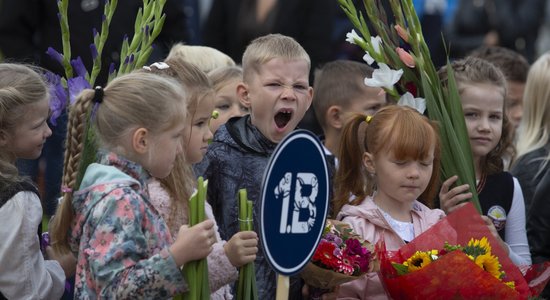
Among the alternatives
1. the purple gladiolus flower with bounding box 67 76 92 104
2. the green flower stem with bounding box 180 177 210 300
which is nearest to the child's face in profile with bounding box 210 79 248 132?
the purple gladiolus flower with bounding box 67 76 92 104

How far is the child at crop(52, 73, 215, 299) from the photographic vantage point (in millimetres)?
4348

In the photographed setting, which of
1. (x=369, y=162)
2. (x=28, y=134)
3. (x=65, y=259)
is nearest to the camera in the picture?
(x=65, y=259)

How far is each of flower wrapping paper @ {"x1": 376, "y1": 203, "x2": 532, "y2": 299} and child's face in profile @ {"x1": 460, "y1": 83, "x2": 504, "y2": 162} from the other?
3.91 ft

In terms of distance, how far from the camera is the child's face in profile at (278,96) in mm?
5734

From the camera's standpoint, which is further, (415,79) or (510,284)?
(415,79)

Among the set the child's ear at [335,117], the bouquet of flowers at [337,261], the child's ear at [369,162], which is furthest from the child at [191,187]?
the child's ear at [335,117]

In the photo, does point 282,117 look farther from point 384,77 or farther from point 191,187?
point 191,187

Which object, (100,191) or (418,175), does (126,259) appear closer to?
(100,191)

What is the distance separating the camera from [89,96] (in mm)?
4562

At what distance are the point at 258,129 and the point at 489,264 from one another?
133cm

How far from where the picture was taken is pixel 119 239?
4355mm

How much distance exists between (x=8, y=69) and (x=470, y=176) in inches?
83.3

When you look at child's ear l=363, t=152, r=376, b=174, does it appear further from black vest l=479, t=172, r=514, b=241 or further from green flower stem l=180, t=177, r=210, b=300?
green flower stem l=180, t=177, r=210, b=300

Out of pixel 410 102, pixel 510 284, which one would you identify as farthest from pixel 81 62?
pixel 510 284
